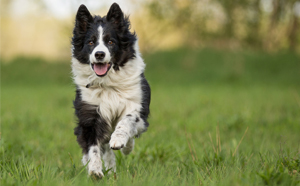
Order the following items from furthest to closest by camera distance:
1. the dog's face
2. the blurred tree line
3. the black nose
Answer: the blurred tree line, the dog's face, the black nose

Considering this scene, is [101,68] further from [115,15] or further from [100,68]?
[115,15]

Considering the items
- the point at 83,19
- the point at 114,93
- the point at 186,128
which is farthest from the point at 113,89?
the point at 186,128

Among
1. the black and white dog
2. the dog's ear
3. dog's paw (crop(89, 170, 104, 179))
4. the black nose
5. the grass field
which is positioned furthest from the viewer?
the dog's ear

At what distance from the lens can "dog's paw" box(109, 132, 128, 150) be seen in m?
2.94

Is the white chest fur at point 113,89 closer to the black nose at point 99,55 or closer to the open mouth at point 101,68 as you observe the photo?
the open mouth at point 101,68

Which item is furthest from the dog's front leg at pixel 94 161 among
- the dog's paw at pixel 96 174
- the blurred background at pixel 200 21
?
the blurred background at pixel 200 21

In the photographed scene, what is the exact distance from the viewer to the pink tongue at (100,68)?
3441 millimetres

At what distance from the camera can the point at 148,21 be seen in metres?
17.7

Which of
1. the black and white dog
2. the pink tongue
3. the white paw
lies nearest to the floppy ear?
the black and white dog

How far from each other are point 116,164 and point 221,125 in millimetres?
3008

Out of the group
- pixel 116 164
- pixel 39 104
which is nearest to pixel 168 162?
pixel 116 164

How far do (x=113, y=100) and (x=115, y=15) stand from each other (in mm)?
968

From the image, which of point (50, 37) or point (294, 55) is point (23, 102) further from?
point (50, 37)

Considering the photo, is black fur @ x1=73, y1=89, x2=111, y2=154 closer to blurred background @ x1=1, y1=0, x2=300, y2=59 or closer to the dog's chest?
the dog's chest
